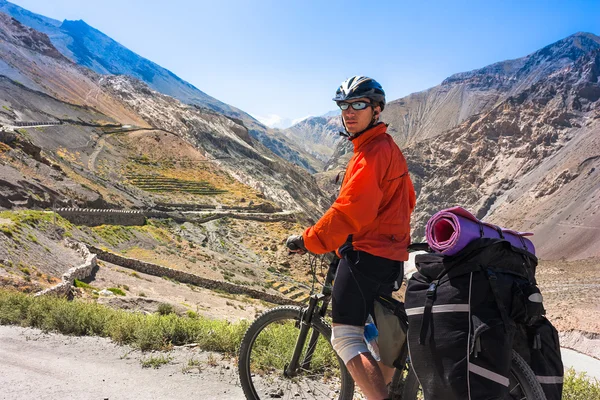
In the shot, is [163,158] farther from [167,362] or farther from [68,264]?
[167,362]

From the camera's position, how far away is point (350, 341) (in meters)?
2.98

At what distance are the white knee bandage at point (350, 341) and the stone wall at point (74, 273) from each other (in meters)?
8.45

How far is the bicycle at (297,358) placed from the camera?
3.35 metres

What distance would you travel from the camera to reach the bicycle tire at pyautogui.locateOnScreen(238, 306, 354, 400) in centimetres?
356

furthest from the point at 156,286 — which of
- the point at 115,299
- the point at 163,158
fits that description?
the point at 163,158

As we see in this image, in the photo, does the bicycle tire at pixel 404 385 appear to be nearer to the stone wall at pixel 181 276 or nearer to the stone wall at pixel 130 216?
the stone wall at pixel 181 276

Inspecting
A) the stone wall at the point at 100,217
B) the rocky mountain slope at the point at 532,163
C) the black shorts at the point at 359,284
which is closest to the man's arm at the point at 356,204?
the black shorts at the point at 359,284

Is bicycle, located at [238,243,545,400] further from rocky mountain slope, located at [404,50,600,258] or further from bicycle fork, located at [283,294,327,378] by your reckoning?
rocky mountain slope, located at [404,50,600,258]

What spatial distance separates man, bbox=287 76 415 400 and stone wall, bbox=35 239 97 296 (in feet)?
27.9

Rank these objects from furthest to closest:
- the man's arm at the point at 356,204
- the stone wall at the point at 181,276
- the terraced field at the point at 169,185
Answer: the terraced field at the point at 169,185 < the stone wall at the point at 181,276 < the man's arm at the point at 356,204

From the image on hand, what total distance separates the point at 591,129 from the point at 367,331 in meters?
131

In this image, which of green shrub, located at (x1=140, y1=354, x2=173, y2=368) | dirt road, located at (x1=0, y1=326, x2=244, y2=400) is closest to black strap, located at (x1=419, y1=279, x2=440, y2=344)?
dirt road, located at (x1=0, y1=326, x2=244, y2=400)

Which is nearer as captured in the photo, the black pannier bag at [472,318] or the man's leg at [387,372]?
the black pannier bag at [472,318]

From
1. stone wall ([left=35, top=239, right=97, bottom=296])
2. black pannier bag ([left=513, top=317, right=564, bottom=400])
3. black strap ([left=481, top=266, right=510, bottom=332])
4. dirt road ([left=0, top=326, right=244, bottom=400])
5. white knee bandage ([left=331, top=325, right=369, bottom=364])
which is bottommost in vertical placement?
Result: stone wall ([left=35, top=239, right=97, bottom=296])
